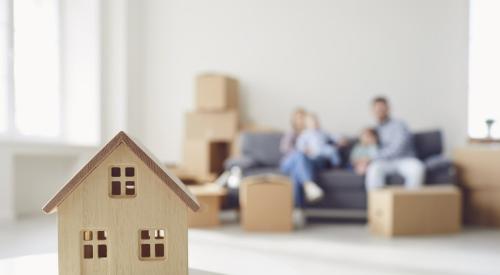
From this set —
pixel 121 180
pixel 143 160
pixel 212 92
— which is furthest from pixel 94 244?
pixel 212 92

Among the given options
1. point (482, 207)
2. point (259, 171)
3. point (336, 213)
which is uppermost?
point (259, 171)

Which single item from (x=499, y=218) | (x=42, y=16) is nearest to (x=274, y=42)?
(x=42, y=16)

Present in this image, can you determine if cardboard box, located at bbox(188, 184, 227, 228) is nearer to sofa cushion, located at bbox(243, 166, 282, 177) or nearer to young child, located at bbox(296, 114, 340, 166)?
sofa cushion, located at bbox(243, 166, 282, 177)

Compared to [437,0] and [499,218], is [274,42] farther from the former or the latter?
[499,218]

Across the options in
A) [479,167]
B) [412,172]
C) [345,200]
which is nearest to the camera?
[412,172]

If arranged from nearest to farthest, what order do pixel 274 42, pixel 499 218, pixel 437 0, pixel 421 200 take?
pixel 421 200, pixel 499 218, pixel 437 0, pixel 274 42

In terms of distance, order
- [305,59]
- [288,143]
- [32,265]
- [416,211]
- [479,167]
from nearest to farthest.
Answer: [32,265], [416,211], [479,167], [288,143], [305,59]

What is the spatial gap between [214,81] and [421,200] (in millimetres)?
2664

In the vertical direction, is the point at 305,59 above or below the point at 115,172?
above

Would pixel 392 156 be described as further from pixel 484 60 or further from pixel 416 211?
pixel 484 60

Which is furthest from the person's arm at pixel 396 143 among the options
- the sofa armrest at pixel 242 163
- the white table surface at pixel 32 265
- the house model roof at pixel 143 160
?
the house model roof at pixel 143 160

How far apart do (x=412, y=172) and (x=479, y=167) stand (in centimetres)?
75

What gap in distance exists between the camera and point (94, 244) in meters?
1.73

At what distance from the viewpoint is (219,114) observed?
5.14 metres
